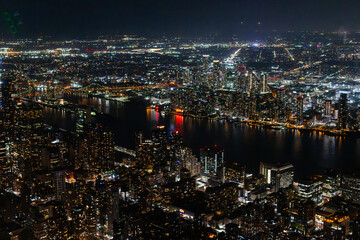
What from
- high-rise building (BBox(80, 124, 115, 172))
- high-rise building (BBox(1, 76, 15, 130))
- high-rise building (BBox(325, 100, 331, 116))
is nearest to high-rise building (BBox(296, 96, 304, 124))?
high-rise building (BBox(325, 100, 331, 116))

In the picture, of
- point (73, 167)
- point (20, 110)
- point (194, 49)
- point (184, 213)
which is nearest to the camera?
point (184, 213)

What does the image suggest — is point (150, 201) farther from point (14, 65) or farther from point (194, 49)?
point (194, 49)

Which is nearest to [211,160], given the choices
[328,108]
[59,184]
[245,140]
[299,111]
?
[245,140]

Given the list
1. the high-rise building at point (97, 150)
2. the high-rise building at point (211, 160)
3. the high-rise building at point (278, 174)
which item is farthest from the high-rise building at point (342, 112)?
the high-rise building at point (97, 150)

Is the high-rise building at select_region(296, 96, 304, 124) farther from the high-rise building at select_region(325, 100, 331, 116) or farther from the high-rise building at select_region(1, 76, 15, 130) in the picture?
the high-rise building at select_region(1, 76, 15, 130)

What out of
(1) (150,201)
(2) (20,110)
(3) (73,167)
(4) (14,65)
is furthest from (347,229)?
(4) (14,65)

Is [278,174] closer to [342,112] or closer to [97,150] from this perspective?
[97,150]

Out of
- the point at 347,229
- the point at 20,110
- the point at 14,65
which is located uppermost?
the point at 14,65
